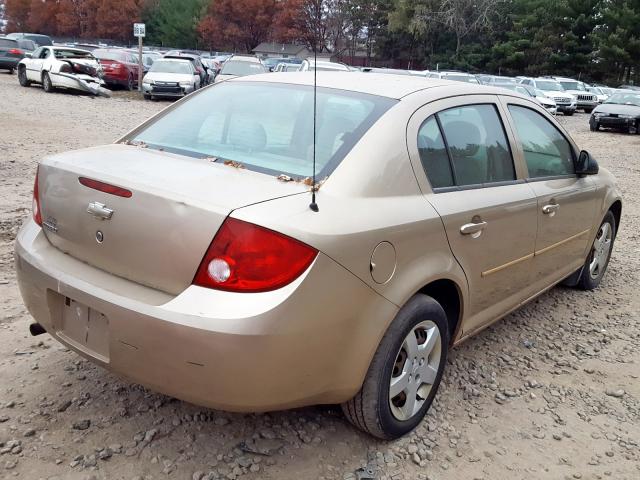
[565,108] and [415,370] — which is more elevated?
[565,108]

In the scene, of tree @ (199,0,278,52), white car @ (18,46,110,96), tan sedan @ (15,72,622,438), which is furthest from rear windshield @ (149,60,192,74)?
tree @ (199,0,278,52)

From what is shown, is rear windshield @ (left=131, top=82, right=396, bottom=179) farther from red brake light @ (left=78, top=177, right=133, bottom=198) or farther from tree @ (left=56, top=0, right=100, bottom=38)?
tree @ (left=56, top=0, right=100, bottom=38)

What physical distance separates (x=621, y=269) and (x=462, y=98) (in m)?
3.40

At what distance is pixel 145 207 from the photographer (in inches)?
93.3

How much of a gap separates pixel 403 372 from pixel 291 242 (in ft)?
3.13

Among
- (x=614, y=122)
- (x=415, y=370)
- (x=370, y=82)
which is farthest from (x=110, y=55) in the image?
(x=415, y=370)

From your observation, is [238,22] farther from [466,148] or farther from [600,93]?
[466,148]

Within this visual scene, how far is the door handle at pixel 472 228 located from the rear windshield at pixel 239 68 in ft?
60.1

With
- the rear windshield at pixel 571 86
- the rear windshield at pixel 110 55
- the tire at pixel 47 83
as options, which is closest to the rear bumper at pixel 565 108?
the rear windshield at pixel 571 86

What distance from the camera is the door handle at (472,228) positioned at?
9.72 ft

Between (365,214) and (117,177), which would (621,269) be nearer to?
(365,214)

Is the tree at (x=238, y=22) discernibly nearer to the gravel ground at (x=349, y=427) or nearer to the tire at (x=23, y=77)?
the tire at (x=23, y=77)

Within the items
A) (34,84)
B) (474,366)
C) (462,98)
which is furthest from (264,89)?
(34,84)

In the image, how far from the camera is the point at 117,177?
8.25ft
